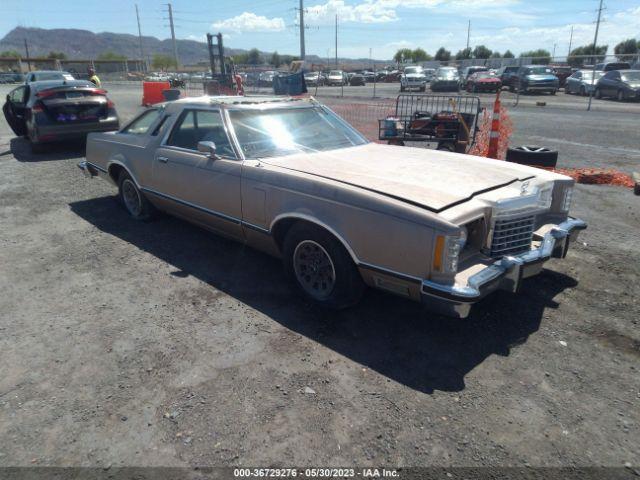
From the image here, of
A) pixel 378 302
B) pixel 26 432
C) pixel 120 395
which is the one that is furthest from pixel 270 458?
pixel 378 302

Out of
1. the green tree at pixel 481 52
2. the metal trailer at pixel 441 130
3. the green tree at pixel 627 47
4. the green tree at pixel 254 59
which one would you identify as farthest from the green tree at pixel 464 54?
the metal trailer at pixel 441 130

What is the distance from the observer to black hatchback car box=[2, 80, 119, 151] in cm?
932

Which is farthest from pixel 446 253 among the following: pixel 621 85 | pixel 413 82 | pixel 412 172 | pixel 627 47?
pixel 627 47

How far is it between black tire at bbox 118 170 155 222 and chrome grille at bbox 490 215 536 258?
4.14 meters

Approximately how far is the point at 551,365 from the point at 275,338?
6.34 ft

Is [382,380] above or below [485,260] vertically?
below

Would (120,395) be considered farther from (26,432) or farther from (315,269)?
(315,269)

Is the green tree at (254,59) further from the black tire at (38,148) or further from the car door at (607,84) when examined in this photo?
the black tire at (38,148)

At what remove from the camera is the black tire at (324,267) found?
11.0 ft

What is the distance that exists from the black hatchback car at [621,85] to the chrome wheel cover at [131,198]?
24.4 metres

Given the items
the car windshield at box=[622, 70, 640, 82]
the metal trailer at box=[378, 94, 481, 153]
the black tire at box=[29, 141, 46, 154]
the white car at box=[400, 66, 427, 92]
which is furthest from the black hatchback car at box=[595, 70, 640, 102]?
the black tire at box=[29, 141, 46, 154]

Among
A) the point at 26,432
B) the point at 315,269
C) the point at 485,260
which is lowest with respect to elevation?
the point at 26,432

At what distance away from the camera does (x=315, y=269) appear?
11.9 ft

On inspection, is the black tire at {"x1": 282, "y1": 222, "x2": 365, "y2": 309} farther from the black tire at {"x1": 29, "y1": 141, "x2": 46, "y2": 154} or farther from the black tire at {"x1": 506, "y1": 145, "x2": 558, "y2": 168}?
the black tire at {"x1": 29, "y1": 141, "x2": 46, "y2": 154}
